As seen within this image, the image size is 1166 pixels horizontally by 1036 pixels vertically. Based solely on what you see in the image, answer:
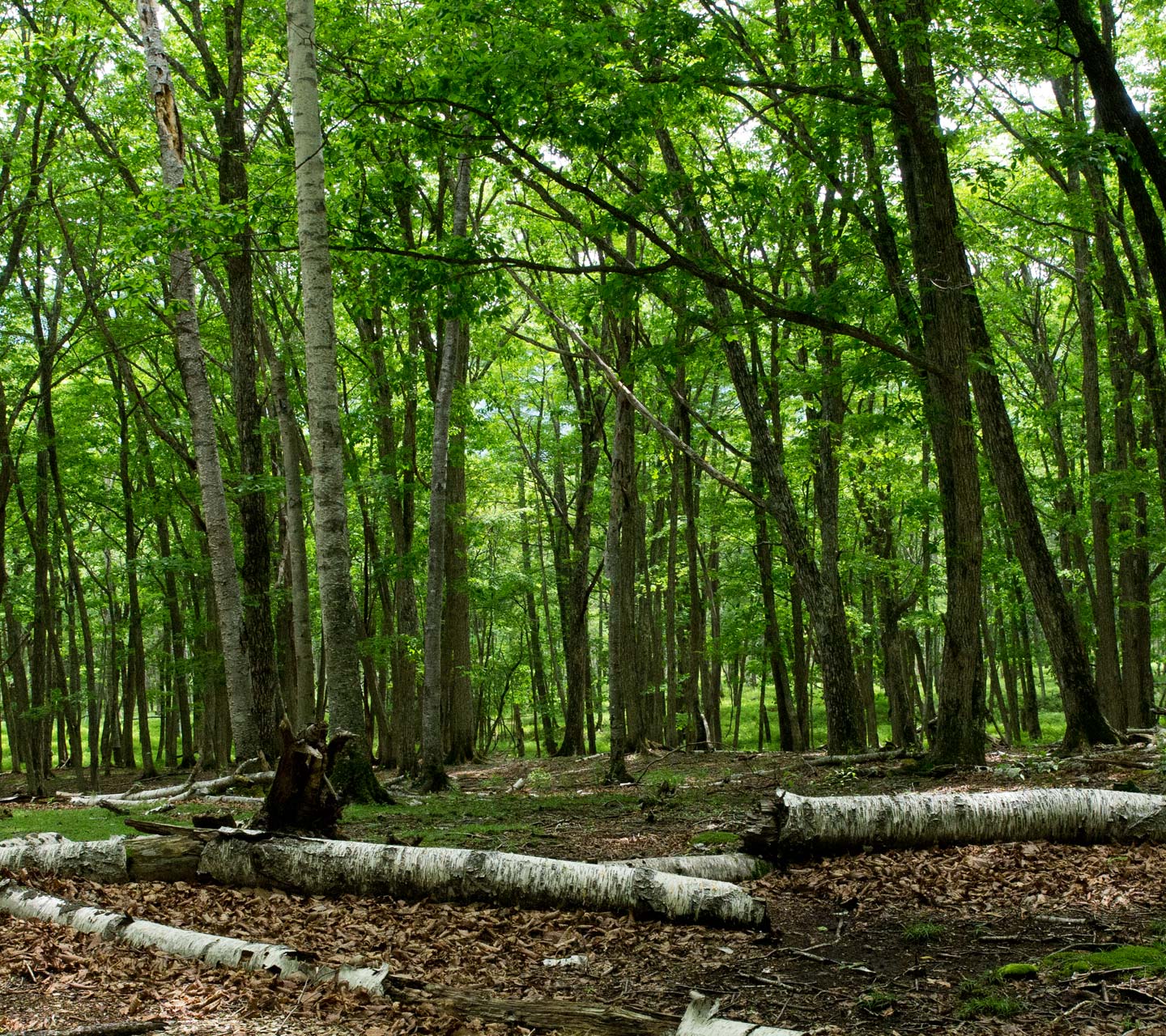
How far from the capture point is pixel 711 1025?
11.6 ft

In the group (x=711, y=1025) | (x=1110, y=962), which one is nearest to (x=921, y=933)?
(x=1110, y=962)

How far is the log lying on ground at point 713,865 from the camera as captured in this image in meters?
5.84

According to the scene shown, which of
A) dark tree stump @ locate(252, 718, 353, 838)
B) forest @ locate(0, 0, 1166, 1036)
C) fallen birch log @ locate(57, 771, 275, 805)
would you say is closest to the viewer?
forest @ locate(0, 0, 1166, 1036)

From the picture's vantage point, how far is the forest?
4.83m

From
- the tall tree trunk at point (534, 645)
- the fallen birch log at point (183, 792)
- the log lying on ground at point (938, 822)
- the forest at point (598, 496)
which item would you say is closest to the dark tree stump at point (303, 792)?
the forest at point (598, 496)

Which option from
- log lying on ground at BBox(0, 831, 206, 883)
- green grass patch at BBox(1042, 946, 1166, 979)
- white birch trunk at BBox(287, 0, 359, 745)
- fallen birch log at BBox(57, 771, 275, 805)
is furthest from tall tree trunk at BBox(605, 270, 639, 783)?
green grass patch at BBox(1042, 946, 1166, 979)

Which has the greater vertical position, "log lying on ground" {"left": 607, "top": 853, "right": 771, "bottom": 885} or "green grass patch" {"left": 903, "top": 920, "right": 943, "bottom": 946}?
"log lying on ground" {"left": 607, "top": 853, "right": 771, "bottom": 885}

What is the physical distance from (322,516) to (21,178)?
942cm

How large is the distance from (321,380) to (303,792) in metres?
4.43

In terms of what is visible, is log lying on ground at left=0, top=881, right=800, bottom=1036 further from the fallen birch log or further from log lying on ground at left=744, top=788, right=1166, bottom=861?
the fallen birch log

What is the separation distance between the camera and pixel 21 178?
13.9 meters

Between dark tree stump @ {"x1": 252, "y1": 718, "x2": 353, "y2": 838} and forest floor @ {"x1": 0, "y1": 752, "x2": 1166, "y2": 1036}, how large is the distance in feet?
1.93

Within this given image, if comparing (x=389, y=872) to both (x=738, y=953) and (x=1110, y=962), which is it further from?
(x=1110, y=962)

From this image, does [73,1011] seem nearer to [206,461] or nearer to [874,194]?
[206,461]
